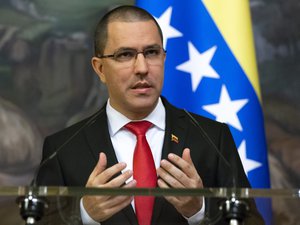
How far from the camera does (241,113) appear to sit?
4.90m

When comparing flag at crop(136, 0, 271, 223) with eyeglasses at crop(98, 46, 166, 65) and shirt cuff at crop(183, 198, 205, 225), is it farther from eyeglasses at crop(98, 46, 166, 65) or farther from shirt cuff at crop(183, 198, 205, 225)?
shirt cuff at crop(183, 198, 205, 225)

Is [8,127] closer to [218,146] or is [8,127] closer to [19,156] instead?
[19,156]

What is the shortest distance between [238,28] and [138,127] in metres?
1.71

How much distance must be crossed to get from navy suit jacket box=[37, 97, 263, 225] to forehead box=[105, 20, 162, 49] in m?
0.33

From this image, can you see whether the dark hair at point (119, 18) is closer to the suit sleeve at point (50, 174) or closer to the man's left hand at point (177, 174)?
the suit sleeve at point (50, 174)

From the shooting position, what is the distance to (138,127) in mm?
3609

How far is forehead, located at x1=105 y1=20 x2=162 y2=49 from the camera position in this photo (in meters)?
3.61

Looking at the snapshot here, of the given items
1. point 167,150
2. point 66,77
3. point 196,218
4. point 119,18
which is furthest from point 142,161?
point 66,77

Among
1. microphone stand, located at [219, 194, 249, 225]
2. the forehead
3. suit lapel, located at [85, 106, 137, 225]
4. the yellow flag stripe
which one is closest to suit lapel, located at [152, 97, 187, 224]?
suit lapel, located at [85, 106, 137, 225]

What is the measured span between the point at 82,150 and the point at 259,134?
1.64 meters

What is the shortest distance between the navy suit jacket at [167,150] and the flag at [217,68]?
1.10m

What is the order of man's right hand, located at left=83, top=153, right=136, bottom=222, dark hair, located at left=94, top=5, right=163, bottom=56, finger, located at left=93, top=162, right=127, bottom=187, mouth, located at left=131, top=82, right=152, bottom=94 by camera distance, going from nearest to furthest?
man's right hand, located at left=83, top=153, right=136, bottom=222 → finger, located at left=93, top=162, right=127, bottom=187 → mouth, located at left=131, top=82, right=152, bottom=94 → dark hair, located at left=94, top=5, right=163, bottom=56

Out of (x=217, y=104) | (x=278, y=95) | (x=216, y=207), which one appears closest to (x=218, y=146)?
(x=216, y=207)

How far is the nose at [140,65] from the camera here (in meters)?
3.53
